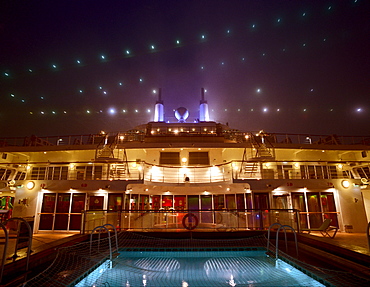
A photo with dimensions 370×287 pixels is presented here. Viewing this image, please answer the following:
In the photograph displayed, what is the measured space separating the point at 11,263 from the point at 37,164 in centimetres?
1067

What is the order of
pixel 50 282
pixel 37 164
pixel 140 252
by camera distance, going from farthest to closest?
pixel 37 164 → pixel 140 252 → pixel 50 282

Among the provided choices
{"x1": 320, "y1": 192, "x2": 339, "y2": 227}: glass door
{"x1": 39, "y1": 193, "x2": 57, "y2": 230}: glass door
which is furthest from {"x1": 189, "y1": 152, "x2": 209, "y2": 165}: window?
{"x1": 39, "y1": 193, "x2": 57, "y2": 230}: glass door

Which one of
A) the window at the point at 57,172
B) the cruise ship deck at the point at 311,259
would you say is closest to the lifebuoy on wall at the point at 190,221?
the cruise ship deck at the point at 311,259

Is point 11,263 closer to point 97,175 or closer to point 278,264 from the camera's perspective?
point 278,264

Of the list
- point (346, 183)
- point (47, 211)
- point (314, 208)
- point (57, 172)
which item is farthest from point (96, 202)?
point (346, 183)

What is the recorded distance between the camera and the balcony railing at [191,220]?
1059cm

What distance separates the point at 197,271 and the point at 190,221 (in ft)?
11.6

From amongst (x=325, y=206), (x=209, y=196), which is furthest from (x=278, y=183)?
(x=209, y=196)

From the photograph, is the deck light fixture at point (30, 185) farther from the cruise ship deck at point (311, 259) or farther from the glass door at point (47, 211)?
the cruise ship deck at point (311, 259)

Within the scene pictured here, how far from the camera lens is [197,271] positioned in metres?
7.22

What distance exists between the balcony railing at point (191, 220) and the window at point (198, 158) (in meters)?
5.91

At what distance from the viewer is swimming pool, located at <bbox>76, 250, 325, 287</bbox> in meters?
6.09

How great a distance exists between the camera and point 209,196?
15.4 metres

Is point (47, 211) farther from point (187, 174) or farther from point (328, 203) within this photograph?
point (328, 203)
